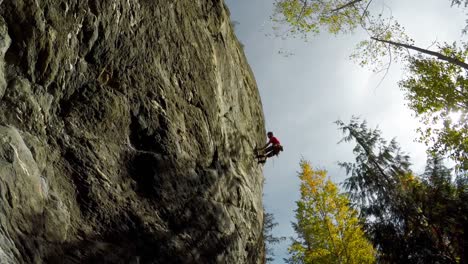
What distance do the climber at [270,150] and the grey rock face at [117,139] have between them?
8.61ft

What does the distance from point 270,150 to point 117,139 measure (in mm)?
8081

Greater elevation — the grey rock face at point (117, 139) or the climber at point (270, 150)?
the climber at point (270, 150)

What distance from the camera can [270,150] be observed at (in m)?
15.1

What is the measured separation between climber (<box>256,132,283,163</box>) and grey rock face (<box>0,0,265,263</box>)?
2624mm

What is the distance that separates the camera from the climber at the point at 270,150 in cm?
1488

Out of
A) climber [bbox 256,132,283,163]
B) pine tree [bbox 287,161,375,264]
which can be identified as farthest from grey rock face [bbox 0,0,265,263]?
pine tree [bbox 287,161,375,264]

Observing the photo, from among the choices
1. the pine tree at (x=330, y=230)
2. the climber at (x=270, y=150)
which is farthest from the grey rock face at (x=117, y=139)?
the pine tree at (x=330, y=230)

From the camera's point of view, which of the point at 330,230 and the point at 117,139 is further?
the point at 330,230

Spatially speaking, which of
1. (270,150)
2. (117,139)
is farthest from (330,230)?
(117,139)

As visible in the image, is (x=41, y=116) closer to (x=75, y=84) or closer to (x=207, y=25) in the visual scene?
(x=75, y=84)

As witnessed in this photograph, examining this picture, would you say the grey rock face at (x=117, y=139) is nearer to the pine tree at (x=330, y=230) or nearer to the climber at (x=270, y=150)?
the climber at (x=270, y=150)

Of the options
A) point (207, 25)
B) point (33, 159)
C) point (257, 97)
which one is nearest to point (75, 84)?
point (33, 159)

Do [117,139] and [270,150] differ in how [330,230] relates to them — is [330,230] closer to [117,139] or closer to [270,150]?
[270,150]

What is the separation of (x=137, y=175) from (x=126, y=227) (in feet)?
3.84
